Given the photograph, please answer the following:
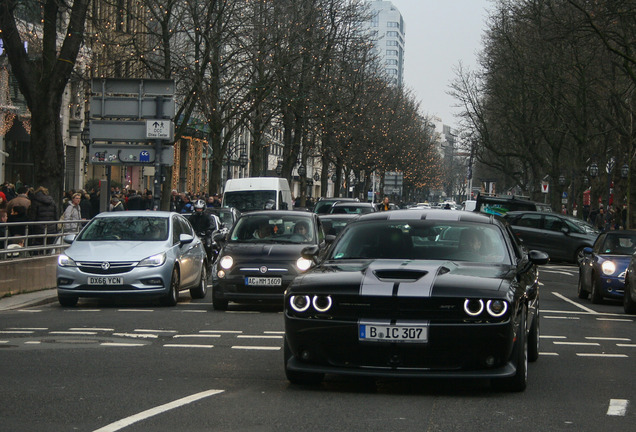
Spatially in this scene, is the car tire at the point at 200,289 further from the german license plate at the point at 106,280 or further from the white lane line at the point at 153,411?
the white lane line at the point at 153,411

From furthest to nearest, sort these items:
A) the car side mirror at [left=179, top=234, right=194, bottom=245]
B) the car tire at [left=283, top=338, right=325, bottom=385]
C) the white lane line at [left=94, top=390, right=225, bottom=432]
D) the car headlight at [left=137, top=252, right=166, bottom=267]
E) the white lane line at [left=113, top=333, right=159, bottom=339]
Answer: the car side mirror at [left=179, top=234, right=194, bottom=245]
the car headlight at [left=137, top=252, right=166, bottom=267]
the white lane line at [left=113, top=333, right=159, bottom=339]
the car tire at [left=283, top=338, right=325, bottom=385]
the white lane line at [left=94, top=390, right=225, bottom=432]

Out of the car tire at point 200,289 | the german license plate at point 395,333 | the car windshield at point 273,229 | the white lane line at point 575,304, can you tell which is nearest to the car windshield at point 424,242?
the german license plate at point 395,333

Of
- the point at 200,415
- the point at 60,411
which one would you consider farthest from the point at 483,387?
the point at 60,411

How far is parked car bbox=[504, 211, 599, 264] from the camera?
3838 centimetres

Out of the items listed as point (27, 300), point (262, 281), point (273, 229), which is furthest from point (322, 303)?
point (27, 300)

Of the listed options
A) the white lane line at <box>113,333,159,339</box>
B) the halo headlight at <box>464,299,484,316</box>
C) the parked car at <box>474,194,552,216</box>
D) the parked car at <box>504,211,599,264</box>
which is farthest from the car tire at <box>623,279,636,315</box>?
the parked car at <box>474,194,552,216</box>

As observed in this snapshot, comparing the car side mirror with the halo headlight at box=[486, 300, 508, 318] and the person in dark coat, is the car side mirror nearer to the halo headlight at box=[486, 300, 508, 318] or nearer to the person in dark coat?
the person in dark coat

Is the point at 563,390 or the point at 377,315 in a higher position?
the point at 377,315

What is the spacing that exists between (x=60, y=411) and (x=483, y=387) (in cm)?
338

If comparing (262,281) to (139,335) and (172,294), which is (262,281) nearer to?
(172,294)

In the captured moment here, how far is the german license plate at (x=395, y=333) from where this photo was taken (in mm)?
8234

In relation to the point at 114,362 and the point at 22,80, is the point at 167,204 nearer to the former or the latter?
the point at 22,80

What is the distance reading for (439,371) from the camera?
8.41 meters

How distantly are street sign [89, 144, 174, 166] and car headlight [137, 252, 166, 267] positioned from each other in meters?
11.4
